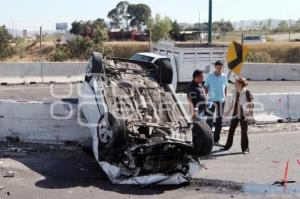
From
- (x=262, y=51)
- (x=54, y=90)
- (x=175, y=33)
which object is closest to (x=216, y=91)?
(x=54, y=90)

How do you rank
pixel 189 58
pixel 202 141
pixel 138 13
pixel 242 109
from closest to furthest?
1. pixel 202 141
2. pixel 242 109
3. pixel 189 58
4. pixel 138 13

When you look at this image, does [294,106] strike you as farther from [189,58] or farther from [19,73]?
[19,73]

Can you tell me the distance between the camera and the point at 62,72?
24984 millimetres

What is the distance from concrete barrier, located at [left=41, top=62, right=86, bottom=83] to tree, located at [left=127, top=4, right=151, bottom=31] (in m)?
100

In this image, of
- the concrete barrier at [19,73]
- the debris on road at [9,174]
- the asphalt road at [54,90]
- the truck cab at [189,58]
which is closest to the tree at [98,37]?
the concrete barrier at [19,73]

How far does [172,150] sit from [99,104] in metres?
1.67

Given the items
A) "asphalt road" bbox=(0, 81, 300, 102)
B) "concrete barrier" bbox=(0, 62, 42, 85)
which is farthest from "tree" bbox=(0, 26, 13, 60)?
"asphalt road" bbox=(0, 81, 300, 102)

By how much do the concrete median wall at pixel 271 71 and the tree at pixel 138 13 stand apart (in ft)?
321

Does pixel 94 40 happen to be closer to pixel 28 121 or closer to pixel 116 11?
pixel 28 121

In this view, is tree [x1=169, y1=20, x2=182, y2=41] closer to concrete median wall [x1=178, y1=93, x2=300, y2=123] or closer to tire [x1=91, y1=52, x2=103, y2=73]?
concrete median wall [x1=178, y1=93, x2=300, y2=123]

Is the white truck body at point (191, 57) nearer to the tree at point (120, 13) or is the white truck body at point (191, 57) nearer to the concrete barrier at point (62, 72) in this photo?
the concrete barrier at point (62, 72)

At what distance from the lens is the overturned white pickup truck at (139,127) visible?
8.12 m

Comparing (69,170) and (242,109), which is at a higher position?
(242,109)

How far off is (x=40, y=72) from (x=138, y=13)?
108 m
